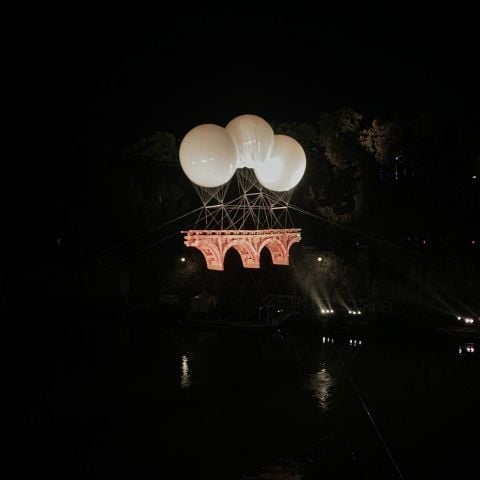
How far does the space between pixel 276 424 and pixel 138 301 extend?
1588cm

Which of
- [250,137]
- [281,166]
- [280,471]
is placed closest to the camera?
[280,471]

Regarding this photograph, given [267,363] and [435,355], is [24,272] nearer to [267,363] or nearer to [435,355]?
[267,363]

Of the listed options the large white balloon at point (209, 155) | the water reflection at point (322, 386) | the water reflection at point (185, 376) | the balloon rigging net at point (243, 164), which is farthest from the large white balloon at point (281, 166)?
the water reflection at point (185, 376)

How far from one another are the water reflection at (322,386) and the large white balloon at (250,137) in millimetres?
5949

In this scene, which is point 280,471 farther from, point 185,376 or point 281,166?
point 281,166

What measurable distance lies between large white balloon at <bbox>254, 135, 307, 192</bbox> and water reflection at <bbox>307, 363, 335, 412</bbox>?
5489 millimetres

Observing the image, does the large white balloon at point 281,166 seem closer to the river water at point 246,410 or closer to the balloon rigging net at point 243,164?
the balloon rigging net at point 243,164

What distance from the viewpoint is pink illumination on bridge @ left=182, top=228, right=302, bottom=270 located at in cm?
1870

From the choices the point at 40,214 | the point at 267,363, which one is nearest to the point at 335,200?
the point at 267,363

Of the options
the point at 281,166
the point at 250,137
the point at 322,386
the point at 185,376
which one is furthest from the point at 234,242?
the point at 322,386

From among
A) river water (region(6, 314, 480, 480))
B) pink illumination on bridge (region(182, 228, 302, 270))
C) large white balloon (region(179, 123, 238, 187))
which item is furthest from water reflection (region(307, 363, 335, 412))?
large white balloon (region(179, 123, 238, 187))

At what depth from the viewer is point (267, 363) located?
15422mm

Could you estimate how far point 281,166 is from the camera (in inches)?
633

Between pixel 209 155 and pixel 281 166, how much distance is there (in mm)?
2568
